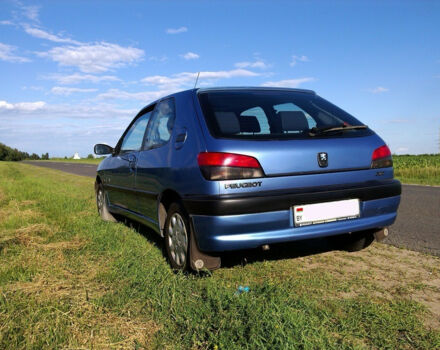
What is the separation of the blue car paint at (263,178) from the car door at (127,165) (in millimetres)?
940

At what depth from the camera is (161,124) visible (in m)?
4.11

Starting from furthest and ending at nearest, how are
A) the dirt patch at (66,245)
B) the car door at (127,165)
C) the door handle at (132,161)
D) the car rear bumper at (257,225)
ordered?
the car door at (127,165), the door handle at (132,161), the dirt patch at (66,245), the car rear bumper at (257,225)

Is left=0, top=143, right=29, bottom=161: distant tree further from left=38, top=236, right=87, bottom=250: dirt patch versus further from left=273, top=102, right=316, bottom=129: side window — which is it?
left=273, top=102, right=316, bottom=129: side window

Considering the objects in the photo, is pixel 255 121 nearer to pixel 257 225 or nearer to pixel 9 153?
pixel 257 225

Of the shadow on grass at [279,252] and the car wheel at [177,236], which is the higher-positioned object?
the car wheel at [177,236]

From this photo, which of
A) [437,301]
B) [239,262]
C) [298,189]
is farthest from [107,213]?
[437,301]

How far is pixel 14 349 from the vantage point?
214cm

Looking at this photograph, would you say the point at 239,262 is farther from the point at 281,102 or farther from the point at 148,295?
the point at 281,102

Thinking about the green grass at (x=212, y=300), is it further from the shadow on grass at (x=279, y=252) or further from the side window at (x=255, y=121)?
the side window at (x=255, y=121)

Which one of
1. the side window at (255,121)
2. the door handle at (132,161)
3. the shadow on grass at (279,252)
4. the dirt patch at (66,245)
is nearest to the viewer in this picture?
the side window at (255,121)

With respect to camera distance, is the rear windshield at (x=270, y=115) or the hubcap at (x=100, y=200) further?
the hubcap at (x=100, y=200)

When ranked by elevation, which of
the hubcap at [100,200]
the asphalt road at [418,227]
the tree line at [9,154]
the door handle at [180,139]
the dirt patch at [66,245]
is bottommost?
the asphalt road at [418,227]

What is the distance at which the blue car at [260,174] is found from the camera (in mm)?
2951

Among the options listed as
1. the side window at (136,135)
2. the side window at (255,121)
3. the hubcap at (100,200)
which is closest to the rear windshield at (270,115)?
the side window at (255,121)
